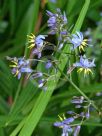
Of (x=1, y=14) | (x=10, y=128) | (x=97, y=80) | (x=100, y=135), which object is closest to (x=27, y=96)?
(x=10, y=128)

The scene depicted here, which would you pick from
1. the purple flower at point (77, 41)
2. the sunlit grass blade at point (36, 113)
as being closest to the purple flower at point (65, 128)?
the sunlit grass blade at point (36, 113)

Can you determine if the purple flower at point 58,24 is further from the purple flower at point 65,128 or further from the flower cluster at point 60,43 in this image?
the purple flower at point 65,128

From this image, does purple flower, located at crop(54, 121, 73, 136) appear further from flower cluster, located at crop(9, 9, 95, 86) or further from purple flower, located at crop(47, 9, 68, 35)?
purple flower, located at crop(47, 9, 68, 35)

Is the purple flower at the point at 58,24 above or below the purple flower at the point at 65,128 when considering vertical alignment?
above

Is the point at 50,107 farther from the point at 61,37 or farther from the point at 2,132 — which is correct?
the point at 61,37

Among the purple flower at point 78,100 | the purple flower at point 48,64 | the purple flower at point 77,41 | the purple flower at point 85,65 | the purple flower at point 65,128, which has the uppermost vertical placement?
the purple flower at point 77,41

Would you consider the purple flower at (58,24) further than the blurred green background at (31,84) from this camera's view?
No

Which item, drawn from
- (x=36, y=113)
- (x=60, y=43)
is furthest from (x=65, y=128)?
(x=60, y=43)

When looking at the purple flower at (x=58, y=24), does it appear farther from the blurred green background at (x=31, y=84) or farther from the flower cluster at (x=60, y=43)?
the blurred green background at (x=31, y=84)

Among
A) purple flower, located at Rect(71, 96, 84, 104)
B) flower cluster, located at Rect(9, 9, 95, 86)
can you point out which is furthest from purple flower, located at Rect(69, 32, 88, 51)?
purple flower, located at Rect(71, 96, 84, 104)
